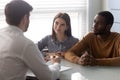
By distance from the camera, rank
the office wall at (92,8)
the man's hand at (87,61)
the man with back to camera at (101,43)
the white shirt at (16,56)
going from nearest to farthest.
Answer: the white shirt at (16,56) → the man's hand at (87,61) → the man with back to camera at (101,43) → the office wall at (92,8)

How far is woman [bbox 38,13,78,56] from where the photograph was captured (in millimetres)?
2910

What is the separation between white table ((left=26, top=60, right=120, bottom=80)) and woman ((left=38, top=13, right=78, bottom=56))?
2.23 ft

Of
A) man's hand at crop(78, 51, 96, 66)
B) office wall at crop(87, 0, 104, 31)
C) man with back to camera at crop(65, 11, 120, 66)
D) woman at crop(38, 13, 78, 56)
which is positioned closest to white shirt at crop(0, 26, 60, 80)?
man's hand at crop(78, 51, 96, 66)

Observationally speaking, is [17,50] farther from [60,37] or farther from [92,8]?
[92,8]

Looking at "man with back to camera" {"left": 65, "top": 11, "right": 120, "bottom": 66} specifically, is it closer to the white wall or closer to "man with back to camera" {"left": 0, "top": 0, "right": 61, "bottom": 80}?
"man with back to camera" {"left": 0, "top": 0, "right": 61, "bottom": 80}

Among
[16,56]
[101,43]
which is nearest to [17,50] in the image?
[16,56]

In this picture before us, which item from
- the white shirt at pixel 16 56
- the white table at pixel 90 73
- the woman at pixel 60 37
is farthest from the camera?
the woman at pixel 60 37

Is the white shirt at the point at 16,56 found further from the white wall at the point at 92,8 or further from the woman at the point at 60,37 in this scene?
the white wall at the point at 92,8

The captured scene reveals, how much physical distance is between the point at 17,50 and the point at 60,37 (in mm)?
1431

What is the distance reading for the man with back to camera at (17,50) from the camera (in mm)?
1571

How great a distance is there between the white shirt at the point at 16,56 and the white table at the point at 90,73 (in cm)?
30

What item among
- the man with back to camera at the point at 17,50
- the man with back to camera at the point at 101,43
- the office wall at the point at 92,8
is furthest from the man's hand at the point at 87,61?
the office wall at the point at 92,8

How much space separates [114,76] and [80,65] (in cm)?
44

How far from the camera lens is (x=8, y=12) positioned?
5.31 ft
